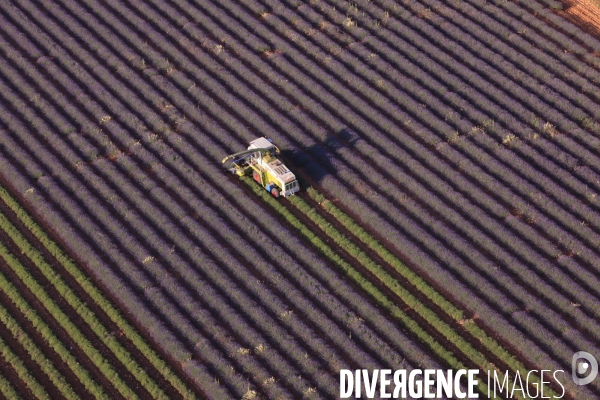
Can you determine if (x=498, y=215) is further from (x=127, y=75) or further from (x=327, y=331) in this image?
Result: (x=127, y=75)

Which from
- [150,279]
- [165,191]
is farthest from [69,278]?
[165,191]

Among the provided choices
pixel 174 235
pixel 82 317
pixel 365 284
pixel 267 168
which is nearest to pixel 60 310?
pixel 82 317

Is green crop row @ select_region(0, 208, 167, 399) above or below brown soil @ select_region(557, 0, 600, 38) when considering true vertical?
below

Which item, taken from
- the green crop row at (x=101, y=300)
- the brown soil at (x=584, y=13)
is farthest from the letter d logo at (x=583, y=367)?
the brown soil at (x=584, y=13)

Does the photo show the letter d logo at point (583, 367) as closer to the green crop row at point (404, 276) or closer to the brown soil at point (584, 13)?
Result: the green crop row at point (404, 276)

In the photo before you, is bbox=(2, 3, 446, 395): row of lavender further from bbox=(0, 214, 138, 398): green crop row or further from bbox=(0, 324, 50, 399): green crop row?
bbox=(0, 324, 50, 399): green crop row

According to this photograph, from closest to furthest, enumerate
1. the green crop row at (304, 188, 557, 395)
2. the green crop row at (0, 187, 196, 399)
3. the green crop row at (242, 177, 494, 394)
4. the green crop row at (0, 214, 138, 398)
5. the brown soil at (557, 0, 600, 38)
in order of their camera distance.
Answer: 1. the green crop row at (0, 187, 196, 399)
2. the green crop row at (0, 214, 138, 398)
3. the green crop row at (304, 188, 557, 395)
4. the green crop row at (242, 177, 494, 394)
5. the brown soil at (557, 0, 600, 38)

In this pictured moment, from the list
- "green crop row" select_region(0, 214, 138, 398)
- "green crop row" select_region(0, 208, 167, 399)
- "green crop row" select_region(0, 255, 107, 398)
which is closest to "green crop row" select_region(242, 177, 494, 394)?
"green crop row" select_region(0, 208, 167, 399)
